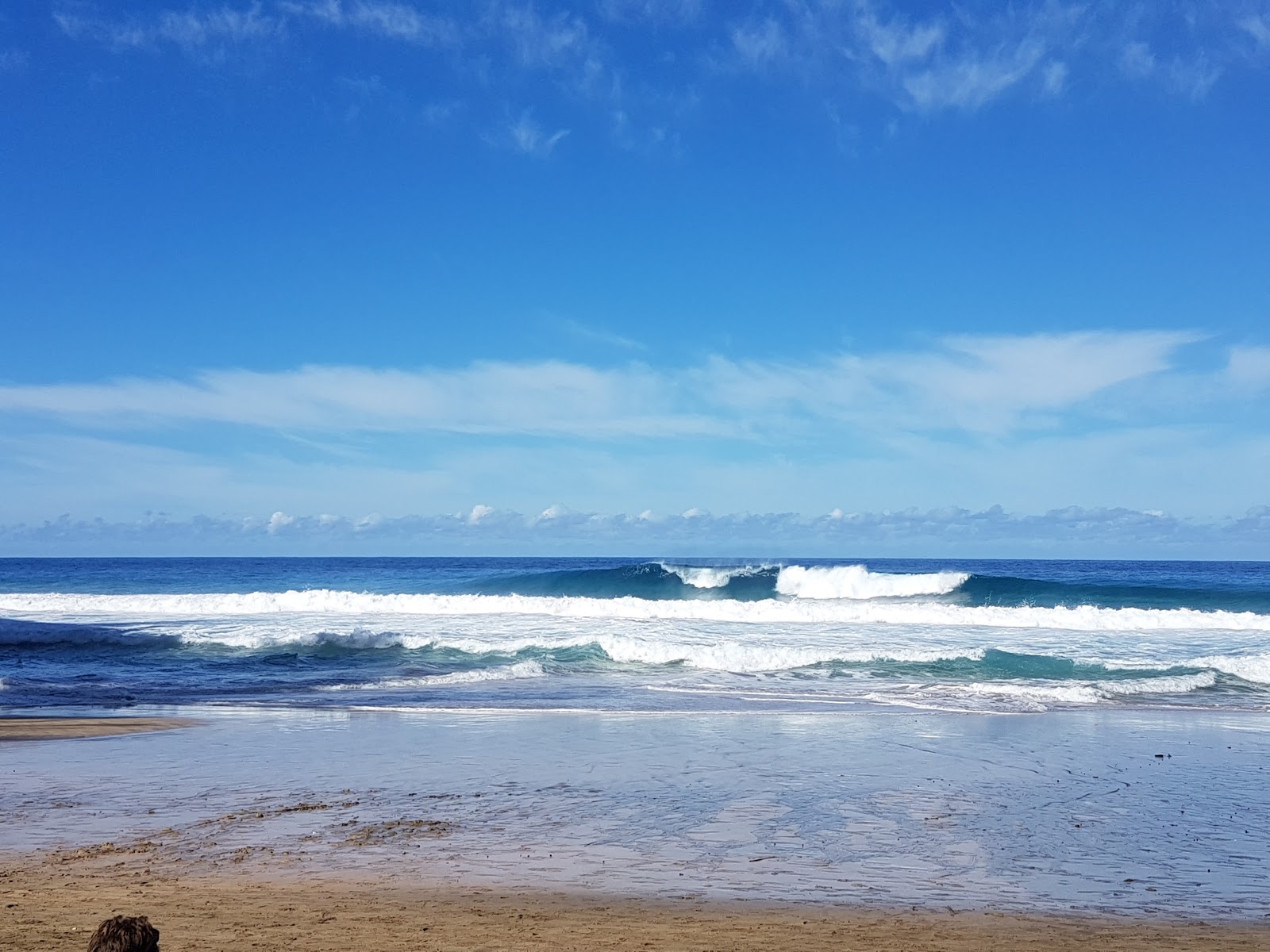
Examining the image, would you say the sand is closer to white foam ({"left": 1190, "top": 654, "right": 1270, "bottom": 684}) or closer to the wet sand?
the wet sand

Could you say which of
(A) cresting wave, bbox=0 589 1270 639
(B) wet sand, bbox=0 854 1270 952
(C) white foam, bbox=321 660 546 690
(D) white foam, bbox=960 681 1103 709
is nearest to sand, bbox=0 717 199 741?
(C) white foam, bbox=321 660 546 690

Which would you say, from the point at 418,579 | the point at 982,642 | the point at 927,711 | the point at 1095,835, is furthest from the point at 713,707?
the point at 418,579

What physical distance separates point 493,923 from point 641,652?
16305 mm

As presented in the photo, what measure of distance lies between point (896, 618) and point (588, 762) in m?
20.2

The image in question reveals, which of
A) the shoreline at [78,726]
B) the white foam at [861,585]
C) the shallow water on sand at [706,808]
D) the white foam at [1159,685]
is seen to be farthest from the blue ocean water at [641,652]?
the shallow water on sand at [706,808]

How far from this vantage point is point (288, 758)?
36.0 feet

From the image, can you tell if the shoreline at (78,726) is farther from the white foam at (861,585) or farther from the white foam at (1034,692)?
the white foam at (861,585)

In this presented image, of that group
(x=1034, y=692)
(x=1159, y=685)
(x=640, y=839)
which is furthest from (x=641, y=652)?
(x=640, y=839)

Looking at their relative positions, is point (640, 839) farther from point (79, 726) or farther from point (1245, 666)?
point (1245, 666)

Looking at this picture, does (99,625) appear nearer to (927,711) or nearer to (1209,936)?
(927,711)

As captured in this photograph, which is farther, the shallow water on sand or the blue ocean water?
the blue ocean water

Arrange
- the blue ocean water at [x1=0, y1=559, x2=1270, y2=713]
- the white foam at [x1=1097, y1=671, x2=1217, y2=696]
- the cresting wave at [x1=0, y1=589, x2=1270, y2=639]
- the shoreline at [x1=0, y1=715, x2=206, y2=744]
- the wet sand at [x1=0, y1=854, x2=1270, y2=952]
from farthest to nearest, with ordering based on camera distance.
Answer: the cresting wave at [x1=0, y1=589, x2=1270, y2=639] < the white foam at [x1=1097, y1=671, x2=1217, y2=696] < the blue ocean water at [x1=0, y1=559, x2=1270, y2=713] < the shoreline at [x1=0, y1=715, x2=206, y2=744] < the wet sand at [x1=0, y1=854, x2=1270, y2=952]

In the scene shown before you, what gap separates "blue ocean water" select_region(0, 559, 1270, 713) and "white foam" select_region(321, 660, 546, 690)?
78 millimetres

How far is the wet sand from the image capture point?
17.9ft
